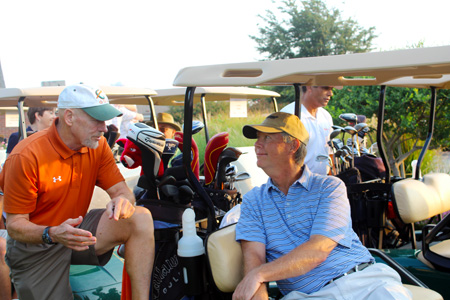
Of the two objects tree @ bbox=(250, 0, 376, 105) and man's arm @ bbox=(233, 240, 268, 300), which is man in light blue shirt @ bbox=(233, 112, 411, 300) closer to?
man's arm @ bbox=(233, 240, 268, 300)

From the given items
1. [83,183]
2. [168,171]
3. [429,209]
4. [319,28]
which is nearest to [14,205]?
[83,183]

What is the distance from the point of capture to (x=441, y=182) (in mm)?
3314

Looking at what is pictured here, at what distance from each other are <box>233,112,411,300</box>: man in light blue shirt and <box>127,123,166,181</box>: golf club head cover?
1.68 ft

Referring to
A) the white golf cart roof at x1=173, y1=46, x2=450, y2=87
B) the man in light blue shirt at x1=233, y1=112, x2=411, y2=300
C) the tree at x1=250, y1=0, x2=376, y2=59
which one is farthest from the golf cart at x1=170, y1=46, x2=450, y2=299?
the tree at x1=250, y1=0, x2=376, y2=59

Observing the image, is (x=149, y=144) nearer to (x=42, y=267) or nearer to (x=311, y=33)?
(x=42, y=267)

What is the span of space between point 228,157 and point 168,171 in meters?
0.48

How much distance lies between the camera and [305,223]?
2213 millimetres

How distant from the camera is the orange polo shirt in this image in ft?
7.78

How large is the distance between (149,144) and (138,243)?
1.78 ft

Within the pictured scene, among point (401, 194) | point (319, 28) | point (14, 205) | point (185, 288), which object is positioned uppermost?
point (319, 28)

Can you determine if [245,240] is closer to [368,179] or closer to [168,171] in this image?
[168,171]

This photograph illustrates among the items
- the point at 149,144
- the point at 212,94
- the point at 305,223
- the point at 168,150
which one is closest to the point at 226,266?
the point at 305,223

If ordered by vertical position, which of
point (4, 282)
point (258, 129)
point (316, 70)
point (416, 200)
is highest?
point (316, 70)

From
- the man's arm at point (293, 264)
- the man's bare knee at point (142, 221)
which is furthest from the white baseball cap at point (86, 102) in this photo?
the man's arm at point (293, 264)
